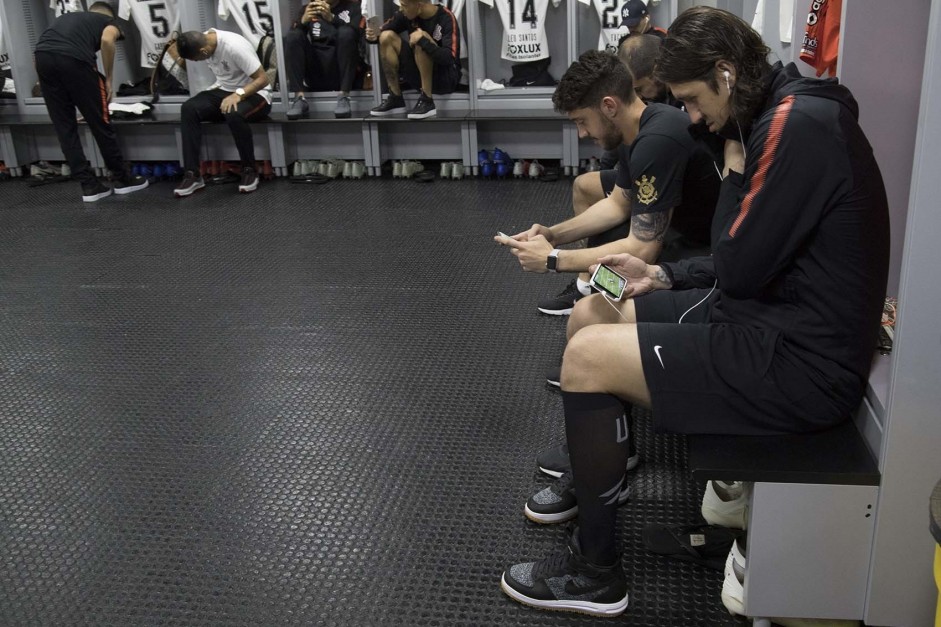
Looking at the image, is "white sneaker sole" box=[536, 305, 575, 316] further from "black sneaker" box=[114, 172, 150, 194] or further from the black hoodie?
"black sneaker" box=[114, 172, 150, 194]

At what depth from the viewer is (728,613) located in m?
1.80

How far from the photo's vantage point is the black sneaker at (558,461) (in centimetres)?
229

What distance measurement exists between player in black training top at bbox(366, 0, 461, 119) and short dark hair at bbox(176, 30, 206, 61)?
1.08m

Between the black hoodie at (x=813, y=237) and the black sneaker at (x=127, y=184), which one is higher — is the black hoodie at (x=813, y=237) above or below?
above

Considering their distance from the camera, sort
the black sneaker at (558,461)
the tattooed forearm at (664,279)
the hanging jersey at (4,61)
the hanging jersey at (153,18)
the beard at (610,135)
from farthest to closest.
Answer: the hanging jersey at (4,61) < the hanging jersey at (153,18) < the beard at (610,135) < the black sneaker at (558,461) < the tattooed forearm at (664,279)

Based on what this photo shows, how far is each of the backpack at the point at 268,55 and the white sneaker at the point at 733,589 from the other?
Answer: 17.9 feet

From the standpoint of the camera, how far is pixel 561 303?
3438 mm

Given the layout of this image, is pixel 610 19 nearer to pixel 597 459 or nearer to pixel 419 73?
pixel 419 73

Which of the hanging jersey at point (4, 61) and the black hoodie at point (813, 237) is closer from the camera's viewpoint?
the black hoodie at point (813, 237)

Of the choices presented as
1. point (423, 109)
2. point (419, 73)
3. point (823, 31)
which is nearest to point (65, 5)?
point (419, 73)

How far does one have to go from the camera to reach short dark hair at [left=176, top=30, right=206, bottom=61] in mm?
5727

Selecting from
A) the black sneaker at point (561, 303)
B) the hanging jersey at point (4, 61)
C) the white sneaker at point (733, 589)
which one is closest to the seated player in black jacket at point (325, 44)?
the hanging jersey at point (4, 61)

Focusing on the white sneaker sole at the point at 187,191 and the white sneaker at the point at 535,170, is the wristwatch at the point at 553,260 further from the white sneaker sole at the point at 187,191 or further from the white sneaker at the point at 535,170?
the white sneaker sole at the point at 187,191

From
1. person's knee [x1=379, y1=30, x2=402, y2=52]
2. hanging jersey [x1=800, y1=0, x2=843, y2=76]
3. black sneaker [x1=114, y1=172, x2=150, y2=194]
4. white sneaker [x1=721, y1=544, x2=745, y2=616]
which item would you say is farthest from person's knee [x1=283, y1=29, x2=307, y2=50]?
white sneaker [x1=721, y1=544, x2=745, y2=616]
